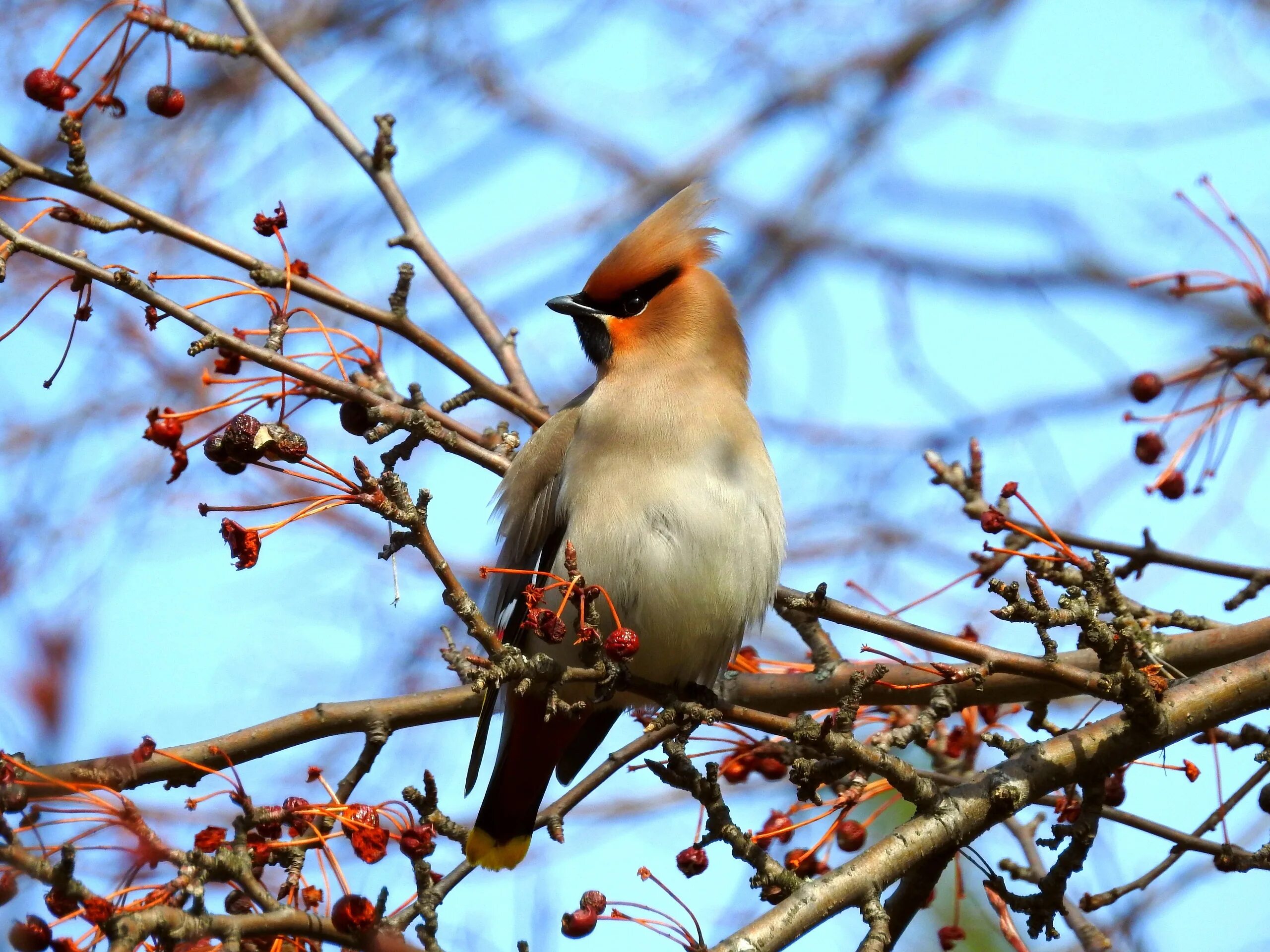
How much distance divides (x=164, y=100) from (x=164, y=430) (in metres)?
1.03

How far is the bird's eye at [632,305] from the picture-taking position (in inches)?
185

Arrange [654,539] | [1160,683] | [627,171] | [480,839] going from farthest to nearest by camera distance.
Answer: [627,171]
[480,839]
[654,539]
[1160,683]

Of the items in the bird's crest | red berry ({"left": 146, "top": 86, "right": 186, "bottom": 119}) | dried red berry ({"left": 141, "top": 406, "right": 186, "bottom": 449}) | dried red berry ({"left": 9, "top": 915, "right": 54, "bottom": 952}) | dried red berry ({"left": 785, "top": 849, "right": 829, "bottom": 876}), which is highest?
the bird's crest

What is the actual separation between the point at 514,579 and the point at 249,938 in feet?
6.03

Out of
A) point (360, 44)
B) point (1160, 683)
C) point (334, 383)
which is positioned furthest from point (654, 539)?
point (360, 44)

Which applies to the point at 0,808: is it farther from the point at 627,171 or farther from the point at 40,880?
the point at 627,171

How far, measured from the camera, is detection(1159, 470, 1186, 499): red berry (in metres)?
3.78

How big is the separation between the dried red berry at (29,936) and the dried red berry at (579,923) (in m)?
1.08

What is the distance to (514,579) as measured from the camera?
418 cm

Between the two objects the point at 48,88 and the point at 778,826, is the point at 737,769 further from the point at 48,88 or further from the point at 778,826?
the point at 48,88

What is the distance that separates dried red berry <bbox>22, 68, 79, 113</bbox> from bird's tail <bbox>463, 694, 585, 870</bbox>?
73.6 inches

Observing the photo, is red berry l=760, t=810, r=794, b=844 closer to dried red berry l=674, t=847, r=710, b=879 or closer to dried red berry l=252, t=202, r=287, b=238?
dried red berry l=674, t=847, r=710, b=879

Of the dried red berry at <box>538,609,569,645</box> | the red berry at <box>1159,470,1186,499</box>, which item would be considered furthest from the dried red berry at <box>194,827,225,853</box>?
the red berry at <box>1159,470,1186,499</box>

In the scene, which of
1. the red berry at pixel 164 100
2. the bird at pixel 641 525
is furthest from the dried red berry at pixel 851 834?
the red berry at pixel 164 100
